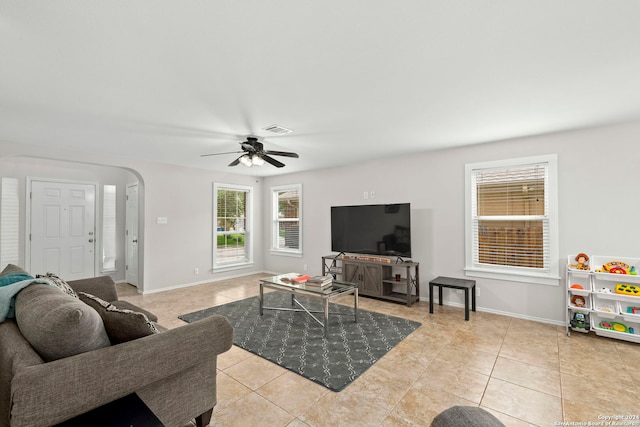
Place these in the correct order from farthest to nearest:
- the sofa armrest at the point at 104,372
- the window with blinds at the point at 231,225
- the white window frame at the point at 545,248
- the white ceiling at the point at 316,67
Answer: the window with blinds at the point at 231,225 < the white window frame at the point at 545,248 < the white ceiling at the point at 316,67 < the sofa armrest at the point at 104,372

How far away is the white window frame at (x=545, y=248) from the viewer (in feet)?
11.8

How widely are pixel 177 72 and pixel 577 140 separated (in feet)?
14.1

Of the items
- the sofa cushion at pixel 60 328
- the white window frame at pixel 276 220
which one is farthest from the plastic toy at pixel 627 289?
the white window frame at pixel 276 220

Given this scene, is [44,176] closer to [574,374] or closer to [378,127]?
[378,127]

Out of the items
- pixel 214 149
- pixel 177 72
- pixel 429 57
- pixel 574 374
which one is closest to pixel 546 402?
pixel 574 374

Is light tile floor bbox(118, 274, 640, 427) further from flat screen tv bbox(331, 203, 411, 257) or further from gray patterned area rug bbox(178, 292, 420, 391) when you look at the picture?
flat screen tv bbox(331, 203, 411, 257)

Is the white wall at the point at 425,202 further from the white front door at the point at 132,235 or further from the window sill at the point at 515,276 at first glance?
the white front door at the point at 132,235

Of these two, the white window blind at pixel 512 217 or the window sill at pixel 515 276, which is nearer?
the window sill at pixel 515 276

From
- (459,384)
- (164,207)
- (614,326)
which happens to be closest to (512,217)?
(614,326)

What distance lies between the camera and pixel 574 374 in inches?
96.7

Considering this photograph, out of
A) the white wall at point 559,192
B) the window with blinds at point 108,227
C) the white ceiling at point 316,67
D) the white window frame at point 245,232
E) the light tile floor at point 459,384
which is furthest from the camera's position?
the white window frame at point 245,232

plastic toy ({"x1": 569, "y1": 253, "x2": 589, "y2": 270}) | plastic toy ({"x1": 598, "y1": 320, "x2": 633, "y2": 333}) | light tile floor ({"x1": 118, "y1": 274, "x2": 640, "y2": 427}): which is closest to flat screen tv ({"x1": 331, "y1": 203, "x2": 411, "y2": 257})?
light tile floor ({"x1": 118, "y1": 274, "x2": 640, "y2": 427})

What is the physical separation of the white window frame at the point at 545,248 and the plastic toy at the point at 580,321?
0.40 m

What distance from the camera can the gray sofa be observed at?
1.12 meters
